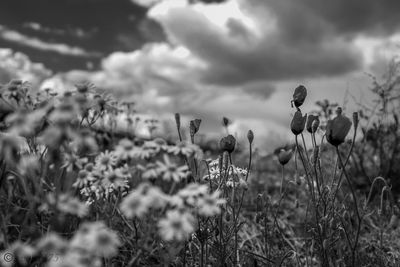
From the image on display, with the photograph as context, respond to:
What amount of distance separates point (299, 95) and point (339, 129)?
44 cm

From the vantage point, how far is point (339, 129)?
1820 mm

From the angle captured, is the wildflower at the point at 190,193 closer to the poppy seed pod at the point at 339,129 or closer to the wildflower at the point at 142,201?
the wildflower at the point at 142,201

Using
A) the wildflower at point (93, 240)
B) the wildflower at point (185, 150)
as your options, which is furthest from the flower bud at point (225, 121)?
the wildflower at point (93, 240)

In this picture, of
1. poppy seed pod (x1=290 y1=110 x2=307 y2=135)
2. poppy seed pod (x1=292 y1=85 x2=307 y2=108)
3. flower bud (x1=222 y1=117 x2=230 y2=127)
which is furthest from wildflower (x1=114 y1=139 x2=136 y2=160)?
flower bud (x1=222 y1=117 x2=230 y2=127)

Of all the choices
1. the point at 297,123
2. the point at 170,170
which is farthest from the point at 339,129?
the point at 170,170

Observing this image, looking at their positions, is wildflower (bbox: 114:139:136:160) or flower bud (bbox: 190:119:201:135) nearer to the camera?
wildflower (bbox: 114:139:136:160)

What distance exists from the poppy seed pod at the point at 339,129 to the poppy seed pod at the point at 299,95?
0.38m

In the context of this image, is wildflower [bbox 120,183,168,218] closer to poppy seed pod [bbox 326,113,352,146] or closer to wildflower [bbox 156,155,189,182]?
wildflower [bbox 156,155,189,182]

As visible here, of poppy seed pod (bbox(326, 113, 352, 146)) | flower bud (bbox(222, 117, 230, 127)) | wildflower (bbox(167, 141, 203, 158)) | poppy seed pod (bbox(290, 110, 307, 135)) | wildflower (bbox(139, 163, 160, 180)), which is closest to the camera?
wildflower (bbox(139, 163, 160, 180))

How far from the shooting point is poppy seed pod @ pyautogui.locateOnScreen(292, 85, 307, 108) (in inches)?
87.4

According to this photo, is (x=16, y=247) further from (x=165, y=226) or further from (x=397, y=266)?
(x=397, y=266)

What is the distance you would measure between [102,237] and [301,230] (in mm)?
2713

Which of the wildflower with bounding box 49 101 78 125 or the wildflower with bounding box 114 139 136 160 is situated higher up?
the wildflower with bounding box 49 101 78 125

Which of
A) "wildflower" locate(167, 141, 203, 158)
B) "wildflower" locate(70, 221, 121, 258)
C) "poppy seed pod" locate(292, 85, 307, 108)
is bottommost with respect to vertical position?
"wildflower" locate(70, 221, 121, 258)
